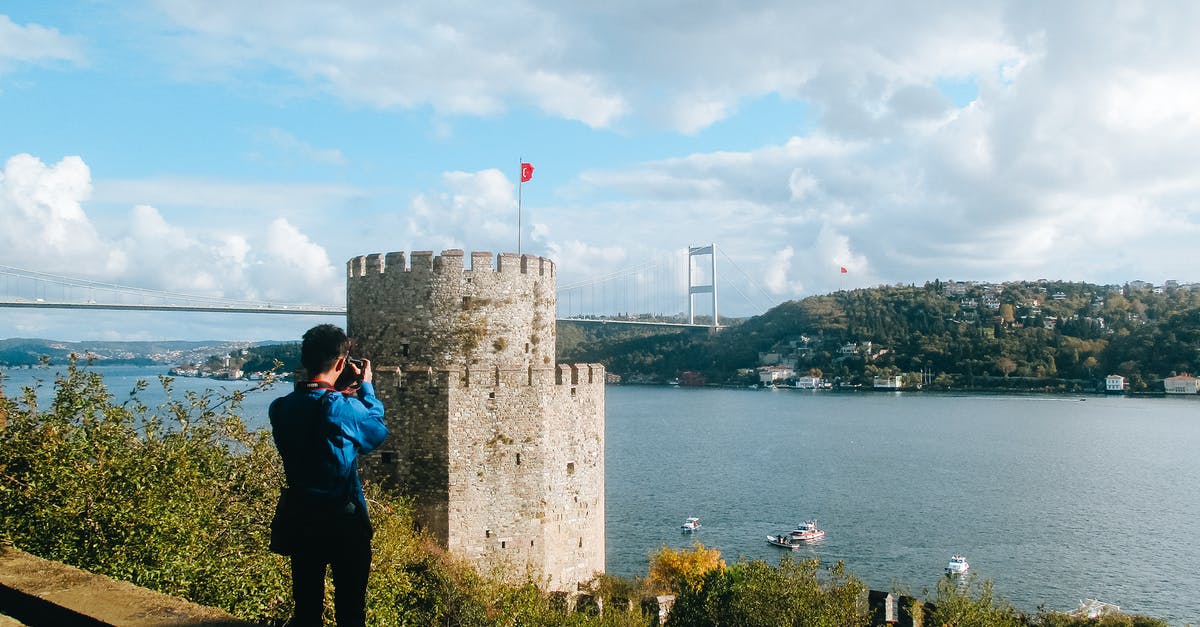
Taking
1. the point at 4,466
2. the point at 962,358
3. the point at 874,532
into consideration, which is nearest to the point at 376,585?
the point at 4,466

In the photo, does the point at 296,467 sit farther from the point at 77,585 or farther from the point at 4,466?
the point at 4,466

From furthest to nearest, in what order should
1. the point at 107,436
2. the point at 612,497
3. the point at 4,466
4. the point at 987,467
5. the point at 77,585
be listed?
1. the point at 987,467
2. the point at 612,497
3. the point at 107,436
4. the point at 4,466
5. the point at 77,585

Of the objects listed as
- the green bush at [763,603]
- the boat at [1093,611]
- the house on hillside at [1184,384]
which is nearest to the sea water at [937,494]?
the boat at [1093,611]

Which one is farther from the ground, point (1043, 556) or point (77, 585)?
point (77, 585)

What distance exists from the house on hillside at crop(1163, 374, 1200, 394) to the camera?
121 m

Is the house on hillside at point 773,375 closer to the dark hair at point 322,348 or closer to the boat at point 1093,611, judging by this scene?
the boat at point 1093,611

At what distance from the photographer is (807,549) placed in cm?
3228

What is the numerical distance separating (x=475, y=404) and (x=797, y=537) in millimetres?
25394

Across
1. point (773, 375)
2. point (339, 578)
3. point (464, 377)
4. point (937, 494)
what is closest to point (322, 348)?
point (339, 578)

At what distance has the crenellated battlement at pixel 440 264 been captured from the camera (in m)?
11.2

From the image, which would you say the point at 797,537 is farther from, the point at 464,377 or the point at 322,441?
the point at 322,441

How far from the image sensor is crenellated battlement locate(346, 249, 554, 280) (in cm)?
1125

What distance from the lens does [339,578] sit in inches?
116

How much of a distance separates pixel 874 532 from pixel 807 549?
18.1 ft
